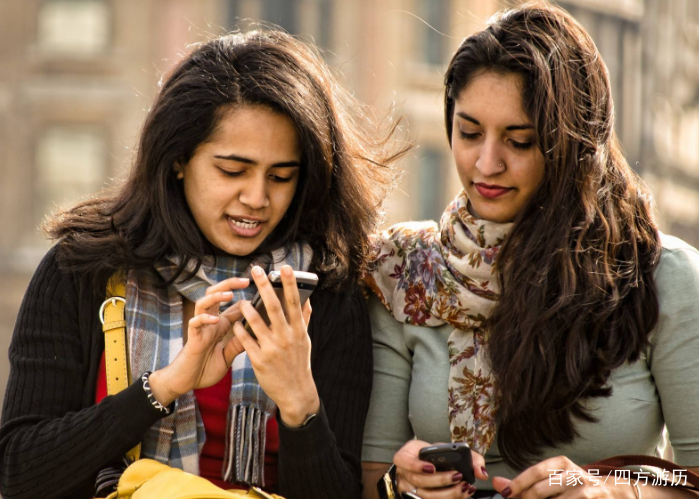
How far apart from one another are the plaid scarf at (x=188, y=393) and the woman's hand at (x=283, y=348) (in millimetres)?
224

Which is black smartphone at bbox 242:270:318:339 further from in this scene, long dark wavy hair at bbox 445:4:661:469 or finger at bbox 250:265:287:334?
long dark wavy hair at bbox 445:4:661:469

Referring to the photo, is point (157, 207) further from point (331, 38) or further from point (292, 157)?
point (331, 38)

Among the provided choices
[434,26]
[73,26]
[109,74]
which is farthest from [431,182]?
[73,26]

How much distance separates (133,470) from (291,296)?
0.62m

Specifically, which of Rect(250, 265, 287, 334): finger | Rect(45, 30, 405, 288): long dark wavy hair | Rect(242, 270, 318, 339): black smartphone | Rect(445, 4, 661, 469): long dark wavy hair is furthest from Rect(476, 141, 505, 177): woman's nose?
Rect(250, 265, 287, 334): finger

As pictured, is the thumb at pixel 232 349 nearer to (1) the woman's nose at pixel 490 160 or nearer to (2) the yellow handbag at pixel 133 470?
(2) the yellow handbag at pixel 133 470

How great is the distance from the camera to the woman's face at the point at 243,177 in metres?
3.34

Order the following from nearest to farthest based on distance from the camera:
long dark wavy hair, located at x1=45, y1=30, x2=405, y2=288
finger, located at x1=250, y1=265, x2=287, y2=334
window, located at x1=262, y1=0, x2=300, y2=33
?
finger, located at x1=250, y1=265, x2=287, y2=334 → long dark wavy hair, located at x1=45, y1=30, x2=405, y2=288 → window, located at x1=262, y1=0, x2=300, y2=33

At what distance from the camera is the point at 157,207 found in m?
3.45

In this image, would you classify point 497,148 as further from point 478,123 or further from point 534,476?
point 534,476

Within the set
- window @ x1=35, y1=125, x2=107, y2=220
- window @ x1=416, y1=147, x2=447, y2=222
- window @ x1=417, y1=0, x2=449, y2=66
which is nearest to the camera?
window @ x1=35, y1=125, x2=107, y2=220

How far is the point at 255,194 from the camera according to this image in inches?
131

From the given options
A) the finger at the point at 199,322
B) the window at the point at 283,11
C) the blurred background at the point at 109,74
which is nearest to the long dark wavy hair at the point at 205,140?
the finger at the point at 199,322

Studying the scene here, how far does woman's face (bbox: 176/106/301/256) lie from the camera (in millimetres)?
3344
